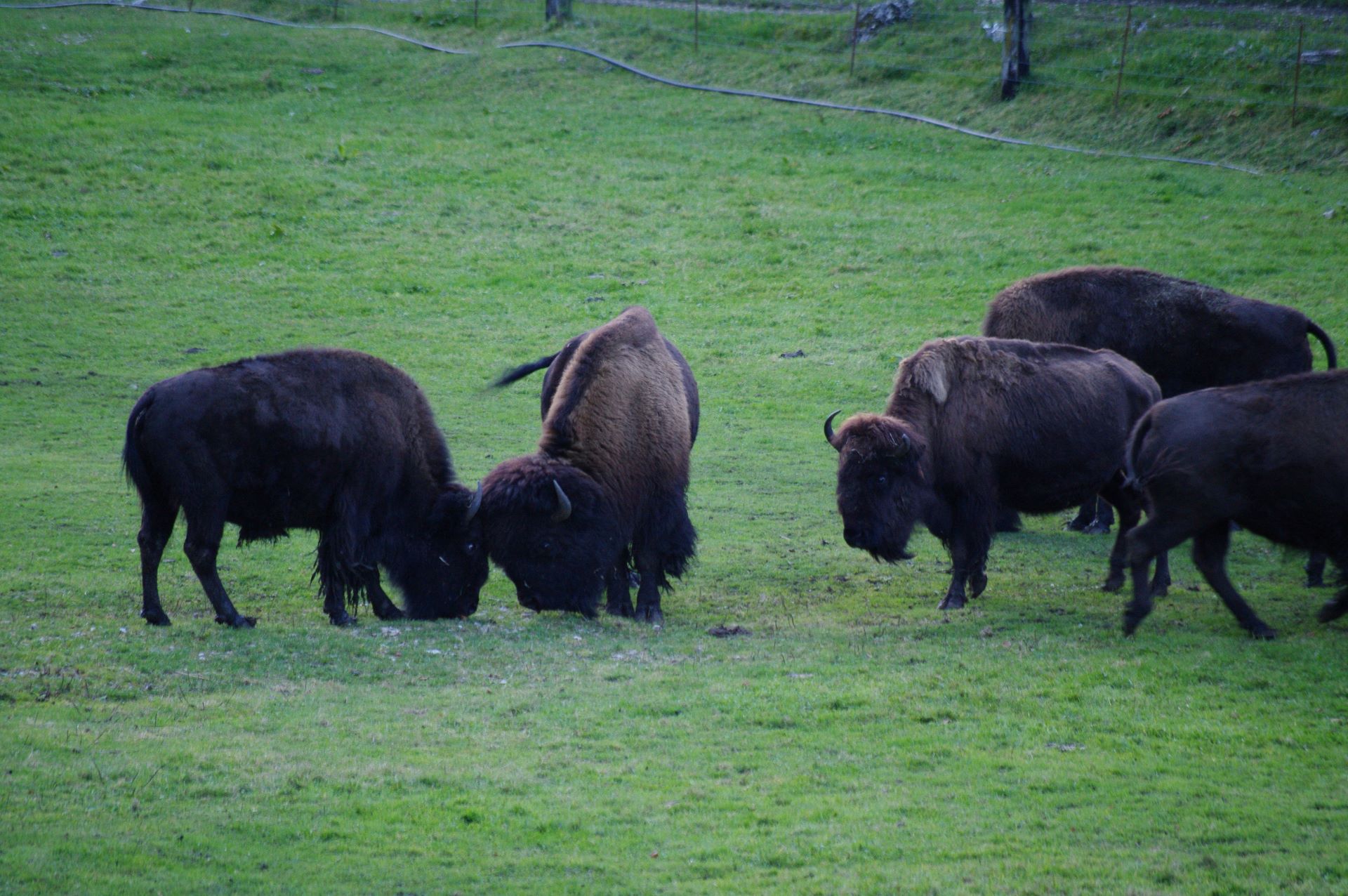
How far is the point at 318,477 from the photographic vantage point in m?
9.58

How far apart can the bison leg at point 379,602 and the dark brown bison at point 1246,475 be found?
5535 mm

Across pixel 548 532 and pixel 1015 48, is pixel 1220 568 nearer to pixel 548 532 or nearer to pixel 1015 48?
pixel 548 532

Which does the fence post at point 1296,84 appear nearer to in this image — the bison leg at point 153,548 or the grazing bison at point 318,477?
the grazing bison at point 318,477

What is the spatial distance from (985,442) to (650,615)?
3058 mm

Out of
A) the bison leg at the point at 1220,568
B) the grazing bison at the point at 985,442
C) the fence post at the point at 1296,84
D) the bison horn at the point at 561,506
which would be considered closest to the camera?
the bison leg at the point at 1220,568

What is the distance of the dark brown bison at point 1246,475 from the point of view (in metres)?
8.42

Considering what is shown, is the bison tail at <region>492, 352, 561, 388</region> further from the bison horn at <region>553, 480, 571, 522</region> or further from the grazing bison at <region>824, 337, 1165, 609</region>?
the grazing bison at <region>824, 337, 1165, 609</region>

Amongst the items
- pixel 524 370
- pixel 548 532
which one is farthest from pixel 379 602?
pixel 524 370

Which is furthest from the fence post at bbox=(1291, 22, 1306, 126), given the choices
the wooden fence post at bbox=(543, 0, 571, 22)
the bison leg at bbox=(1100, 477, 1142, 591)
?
the wooden fence post at bbox=(543, 0, 571, 22)

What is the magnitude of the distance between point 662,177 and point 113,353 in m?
13.3

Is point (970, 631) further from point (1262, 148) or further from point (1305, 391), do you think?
point (1262, 148)

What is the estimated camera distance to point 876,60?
3369 centimetres

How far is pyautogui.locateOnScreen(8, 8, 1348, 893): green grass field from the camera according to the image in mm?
5562

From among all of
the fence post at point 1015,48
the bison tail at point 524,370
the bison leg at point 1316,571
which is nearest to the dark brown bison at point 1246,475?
the bison leg at point 1316,571
